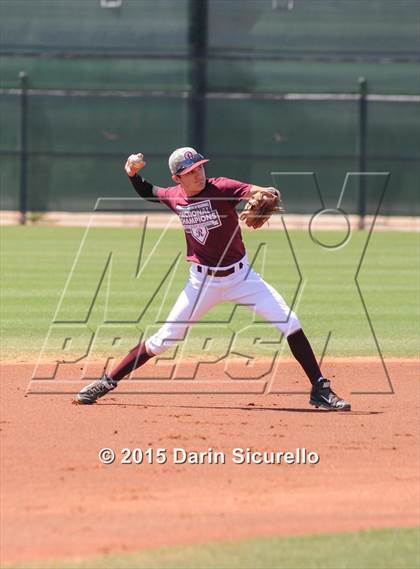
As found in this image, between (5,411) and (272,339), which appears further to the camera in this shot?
(272,339)

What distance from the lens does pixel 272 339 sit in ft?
45.1

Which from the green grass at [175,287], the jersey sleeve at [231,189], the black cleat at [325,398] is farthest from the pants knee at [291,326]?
the green grass at [175,287]

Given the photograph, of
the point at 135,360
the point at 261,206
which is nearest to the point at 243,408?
the point at 135,360

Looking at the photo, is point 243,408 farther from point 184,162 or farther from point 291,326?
point 184,162

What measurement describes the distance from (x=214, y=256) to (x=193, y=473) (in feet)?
7.16

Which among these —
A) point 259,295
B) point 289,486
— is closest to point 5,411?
point 259,295

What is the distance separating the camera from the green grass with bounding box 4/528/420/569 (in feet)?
18.8

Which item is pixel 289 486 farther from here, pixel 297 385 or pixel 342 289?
pixel 342 289

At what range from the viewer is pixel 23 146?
3072 cm

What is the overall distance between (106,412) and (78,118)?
73.9 ft

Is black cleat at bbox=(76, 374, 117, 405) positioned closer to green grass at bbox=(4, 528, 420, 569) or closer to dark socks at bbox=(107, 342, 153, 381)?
dark socks at bbox=(107, 342, 153, 381)

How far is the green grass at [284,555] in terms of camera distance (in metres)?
5.73

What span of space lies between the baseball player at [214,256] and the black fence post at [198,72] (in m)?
21.5

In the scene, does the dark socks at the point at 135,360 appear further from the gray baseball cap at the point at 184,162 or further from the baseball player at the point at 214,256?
the gray baseball cap at the point at 184,162
